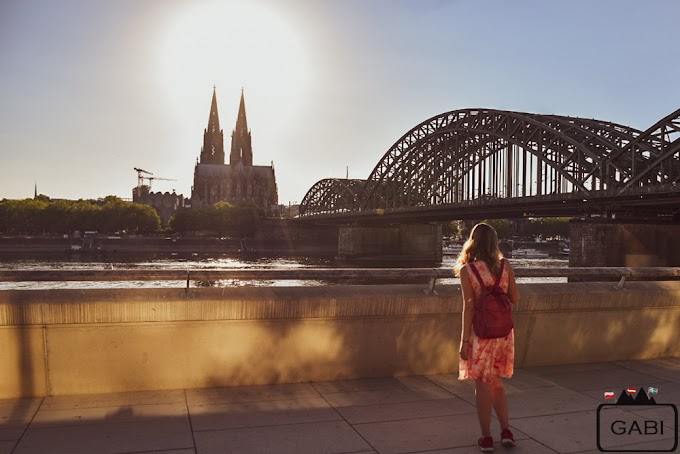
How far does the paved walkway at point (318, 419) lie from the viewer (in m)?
4.89

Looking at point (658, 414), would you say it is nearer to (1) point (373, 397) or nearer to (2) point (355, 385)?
(1) point (373, 397)

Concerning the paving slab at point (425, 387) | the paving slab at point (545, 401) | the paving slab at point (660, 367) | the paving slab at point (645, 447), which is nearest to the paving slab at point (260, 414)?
the paving slab at point (425, 387)

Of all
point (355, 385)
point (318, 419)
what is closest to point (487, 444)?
point (318, 419)

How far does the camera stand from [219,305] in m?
6.38

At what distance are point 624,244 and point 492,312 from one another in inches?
2121

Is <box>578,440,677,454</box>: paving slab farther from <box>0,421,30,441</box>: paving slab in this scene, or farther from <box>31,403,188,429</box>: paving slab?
<box>0,421,30,441</box>: paving slab

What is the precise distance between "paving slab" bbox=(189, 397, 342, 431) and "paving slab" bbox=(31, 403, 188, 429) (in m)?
0.21

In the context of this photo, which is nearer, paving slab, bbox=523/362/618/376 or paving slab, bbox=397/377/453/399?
paving slab, bbox=397/377/453/399

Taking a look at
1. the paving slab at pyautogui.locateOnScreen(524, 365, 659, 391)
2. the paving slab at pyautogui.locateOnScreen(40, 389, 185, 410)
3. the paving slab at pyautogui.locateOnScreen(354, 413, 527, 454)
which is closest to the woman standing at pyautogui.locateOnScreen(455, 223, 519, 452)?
the paving slab at pyautogui.locateOnScreen(354, 413, 527, 454)

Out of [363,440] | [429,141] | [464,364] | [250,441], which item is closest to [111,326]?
[250,441]

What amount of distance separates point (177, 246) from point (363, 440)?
379 ft

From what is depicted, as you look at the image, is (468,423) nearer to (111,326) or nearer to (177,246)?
(111,326)

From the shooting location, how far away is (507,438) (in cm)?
497

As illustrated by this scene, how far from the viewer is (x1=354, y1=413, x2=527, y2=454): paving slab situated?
4980mm
